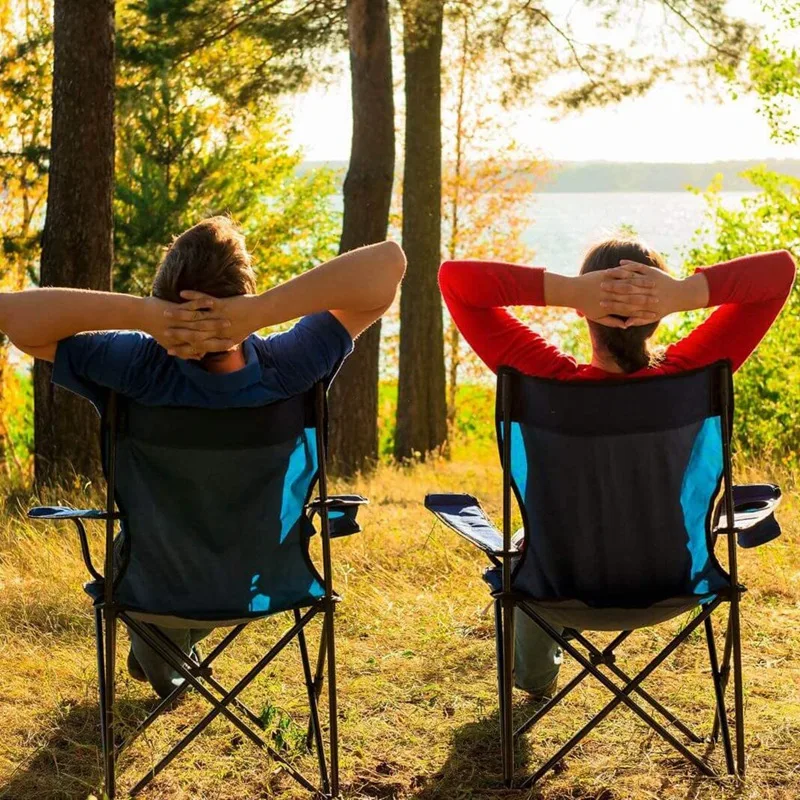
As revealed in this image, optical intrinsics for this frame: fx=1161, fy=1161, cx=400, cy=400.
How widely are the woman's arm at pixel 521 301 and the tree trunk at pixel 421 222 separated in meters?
6.58

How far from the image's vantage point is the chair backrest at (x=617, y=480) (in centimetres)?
231

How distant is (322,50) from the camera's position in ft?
29.5

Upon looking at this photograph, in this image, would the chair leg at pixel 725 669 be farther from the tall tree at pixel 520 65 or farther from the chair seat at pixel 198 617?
the tall tree at pixel 520 65

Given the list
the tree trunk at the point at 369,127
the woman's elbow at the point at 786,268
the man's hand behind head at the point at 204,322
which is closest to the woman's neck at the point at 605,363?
the woman's elbow at the point at 786,268

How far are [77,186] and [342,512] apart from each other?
3732mm

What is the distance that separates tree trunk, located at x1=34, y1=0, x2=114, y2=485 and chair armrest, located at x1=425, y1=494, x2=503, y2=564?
362cm

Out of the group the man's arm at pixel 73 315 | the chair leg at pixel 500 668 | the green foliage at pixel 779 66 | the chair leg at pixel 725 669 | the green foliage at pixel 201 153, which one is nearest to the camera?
the man's arm at pixel 73 315

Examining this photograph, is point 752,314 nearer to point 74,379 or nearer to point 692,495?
point 692,495

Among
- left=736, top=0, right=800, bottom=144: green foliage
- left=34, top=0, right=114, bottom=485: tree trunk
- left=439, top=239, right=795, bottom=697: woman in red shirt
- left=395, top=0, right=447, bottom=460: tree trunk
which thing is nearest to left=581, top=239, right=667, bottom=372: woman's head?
left=439, top=239, right=795, bottom=697: woman in red shirt

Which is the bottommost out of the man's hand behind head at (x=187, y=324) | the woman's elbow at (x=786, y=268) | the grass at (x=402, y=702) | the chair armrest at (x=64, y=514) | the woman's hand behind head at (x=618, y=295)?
the grass at (x=402, y=702)

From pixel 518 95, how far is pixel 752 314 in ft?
24.4

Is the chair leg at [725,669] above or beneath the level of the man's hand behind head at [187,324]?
beneath

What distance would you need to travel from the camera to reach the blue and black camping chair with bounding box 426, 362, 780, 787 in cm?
232

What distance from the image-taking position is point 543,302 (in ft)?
7.88
